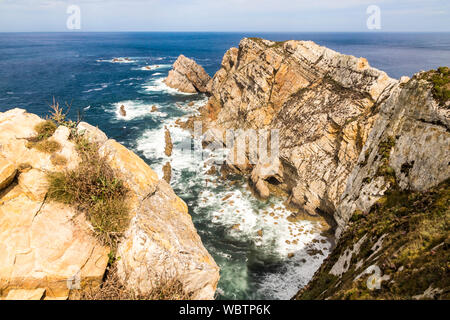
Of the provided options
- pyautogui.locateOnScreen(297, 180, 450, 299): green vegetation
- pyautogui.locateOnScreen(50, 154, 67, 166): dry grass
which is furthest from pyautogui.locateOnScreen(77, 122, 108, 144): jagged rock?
pyautogui.locateOnScreen(297, 180, 450, 299): green vegetation

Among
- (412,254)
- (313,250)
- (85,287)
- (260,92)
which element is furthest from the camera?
(260,92)

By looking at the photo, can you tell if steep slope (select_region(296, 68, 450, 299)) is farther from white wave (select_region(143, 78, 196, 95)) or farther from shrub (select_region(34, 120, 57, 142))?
white wave (select_region(143, 78, 196, 95))

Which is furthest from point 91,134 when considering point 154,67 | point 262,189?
point 154,67

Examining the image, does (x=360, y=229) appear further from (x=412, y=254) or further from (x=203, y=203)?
(x=203, y=203)

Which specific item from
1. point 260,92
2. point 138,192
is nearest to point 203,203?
point 260,92

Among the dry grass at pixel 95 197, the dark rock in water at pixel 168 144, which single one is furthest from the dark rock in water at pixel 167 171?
the dry grass at pixel 95 197

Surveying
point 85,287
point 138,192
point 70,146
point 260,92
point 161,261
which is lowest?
point 85,287

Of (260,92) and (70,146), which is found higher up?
(260,92)
